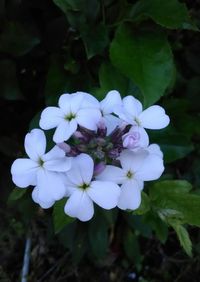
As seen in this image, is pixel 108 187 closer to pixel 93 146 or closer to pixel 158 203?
pixel 93 146

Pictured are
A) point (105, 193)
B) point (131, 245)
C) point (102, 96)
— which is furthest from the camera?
point (131, 245)

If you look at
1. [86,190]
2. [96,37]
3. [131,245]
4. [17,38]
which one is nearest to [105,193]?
[86,190]

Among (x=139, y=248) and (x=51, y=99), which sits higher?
(x=51, y=99)

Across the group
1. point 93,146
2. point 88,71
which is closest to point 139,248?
point 88,71

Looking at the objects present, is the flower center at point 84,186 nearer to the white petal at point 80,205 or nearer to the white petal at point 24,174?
the white petal at point 80,205

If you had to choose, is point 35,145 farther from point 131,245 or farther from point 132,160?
point 131,245

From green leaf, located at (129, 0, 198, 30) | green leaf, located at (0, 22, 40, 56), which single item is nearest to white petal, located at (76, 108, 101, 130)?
green leaf, located at (129, 0, 198, 30)
